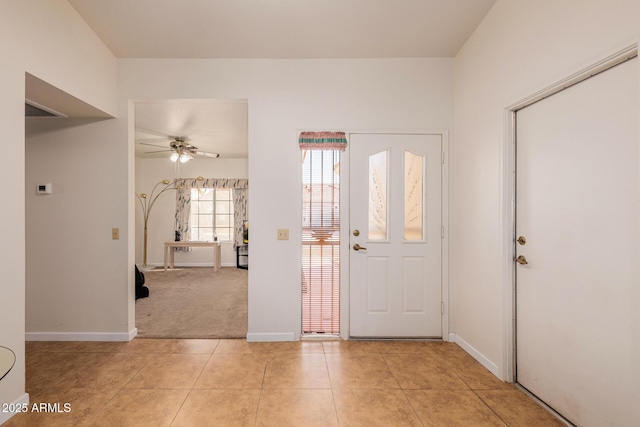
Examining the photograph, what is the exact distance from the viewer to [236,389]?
2.11m

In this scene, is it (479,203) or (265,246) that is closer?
(479,203)

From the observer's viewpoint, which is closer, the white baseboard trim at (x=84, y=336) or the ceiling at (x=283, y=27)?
the ceiling at (x=283, y=27)

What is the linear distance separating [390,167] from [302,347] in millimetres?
1850

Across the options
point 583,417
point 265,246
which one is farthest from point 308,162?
point 583,417

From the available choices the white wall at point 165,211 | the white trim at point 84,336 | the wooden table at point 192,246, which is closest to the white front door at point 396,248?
the white trim at point 84,336

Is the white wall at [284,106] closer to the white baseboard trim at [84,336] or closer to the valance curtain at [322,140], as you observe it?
the valance curtain at [322,140]

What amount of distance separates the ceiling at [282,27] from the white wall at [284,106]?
0.10 meters

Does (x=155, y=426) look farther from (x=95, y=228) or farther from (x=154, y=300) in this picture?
(x=154, y=300)

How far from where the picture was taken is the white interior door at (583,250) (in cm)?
142

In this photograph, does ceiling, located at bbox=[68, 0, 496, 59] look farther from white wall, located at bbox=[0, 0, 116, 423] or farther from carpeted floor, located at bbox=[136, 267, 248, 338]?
carpeted floor, located at bbox=[136, 267, 248, 338]

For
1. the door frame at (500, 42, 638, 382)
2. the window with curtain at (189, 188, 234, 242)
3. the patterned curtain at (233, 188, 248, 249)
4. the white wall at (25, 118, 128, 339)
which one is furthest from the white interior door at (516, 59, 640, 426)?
the window with curtain at (189, 188, 234, 242)

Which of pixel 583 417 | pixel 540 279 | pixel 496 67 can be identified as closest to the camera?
pixel 583 417

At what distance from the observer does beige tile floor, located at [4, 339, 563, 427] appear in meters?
1.82

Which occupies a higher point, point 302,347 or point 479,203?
point 479,203
